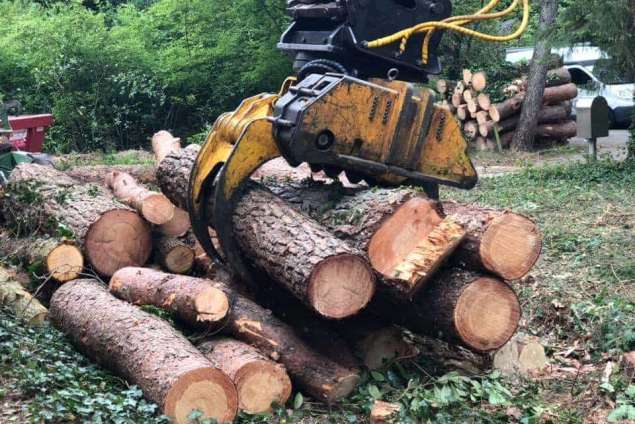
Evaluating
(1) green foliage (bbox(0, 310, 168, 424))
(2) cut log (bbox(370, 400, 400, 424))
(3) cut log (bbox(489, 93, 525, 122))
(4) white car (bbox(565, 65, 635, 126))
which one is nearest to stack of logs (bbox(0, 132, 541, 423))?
(1) green foliage (bbox(0, 310, 168, 424))

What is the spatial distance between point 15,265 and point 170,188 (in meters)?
1.49

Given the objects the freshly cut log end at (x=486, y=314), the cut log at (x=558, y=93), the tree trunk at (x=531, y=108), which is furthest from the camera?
the cut log at (x=558, y=93)

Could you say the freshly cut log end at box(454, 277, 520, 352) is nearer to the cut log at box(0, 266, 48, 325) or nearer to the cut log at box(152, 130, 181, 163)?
the cut log at box(0, 266, 48, 325)

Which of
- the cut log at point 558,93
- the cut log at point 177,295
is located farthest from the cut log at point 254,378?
the cut log at point 558,93

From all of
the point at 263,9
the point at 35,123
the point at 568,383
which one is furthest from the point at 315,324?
the point at 263,9

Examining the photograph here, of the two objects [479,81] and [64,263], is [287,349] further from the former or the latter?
[479,81]

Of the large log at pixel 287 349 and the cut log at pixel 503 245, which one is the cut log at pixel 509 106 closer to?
the cut log at pixel 503 245

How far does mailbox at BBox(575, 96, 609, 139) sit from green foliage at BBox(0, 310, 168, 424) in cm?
951

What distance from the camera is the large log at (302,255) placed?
17.2 feet

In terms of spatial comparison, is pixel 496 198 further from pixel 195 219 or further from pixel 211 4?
pixel 211 4

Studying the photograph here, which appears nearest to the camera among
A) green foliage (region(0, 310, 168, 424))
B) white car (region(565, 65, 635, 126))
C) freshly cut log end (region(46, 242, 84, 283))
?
green foliage (region(0, 310, 168, 424))

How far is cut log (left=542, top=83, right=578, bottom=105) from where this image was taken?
Answer: 1789 centimetres

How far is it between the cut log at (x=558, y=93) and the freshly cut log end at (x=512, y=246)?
12949 millimetres

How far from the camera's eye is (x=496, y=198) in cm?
1062
